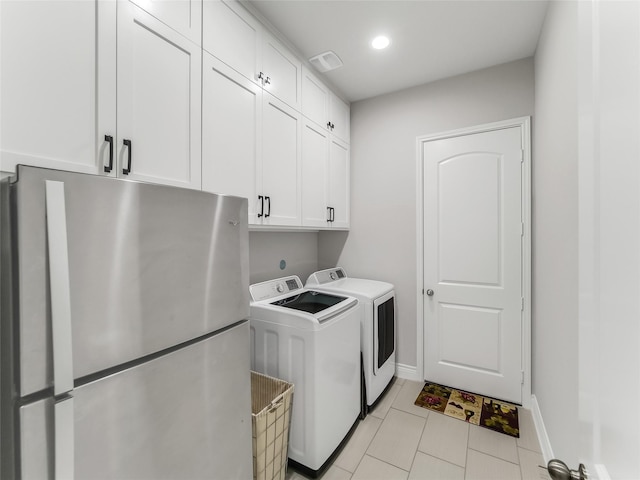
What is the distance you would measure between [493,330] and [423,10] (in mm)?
2397

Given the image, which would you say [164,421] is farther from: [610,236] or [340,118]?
[340,118]

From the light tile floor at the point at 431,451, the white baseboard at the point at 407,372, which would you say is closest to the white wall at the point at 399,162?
the white baseboard at the point at 407,372

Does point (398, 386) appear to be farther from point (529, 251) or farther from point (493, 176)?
point (493, 176)

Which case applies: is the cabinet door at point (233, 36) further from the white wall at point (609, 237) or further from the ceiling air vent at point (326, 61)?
the white wall at point (609, 237)

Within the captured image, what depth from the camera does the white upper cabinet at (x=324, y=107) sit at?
223cm

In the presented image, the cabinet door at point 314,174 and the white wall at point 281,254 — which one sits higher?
the cabinet door at point 314,174

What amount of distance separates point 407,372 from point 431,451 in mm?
899

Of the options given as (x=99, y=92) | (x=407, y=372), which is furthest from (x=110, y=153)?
(x=407, y=372)

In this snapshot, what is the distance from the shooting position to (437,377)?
257cm

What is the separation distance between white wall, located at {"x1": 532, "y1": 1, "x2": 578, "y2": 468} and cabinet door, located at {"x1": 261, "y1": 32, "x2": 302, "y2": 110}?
1.54 meters

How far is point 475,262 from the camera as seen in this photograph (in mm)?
2402

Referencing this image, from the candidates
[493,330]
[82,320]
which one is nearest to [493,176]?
[493,330]

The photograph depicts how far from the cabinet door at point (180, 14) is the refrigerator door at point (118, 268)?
0.88 meters

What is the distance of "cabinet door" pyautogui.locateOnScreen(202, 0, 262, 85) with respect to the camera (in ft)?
4.74
